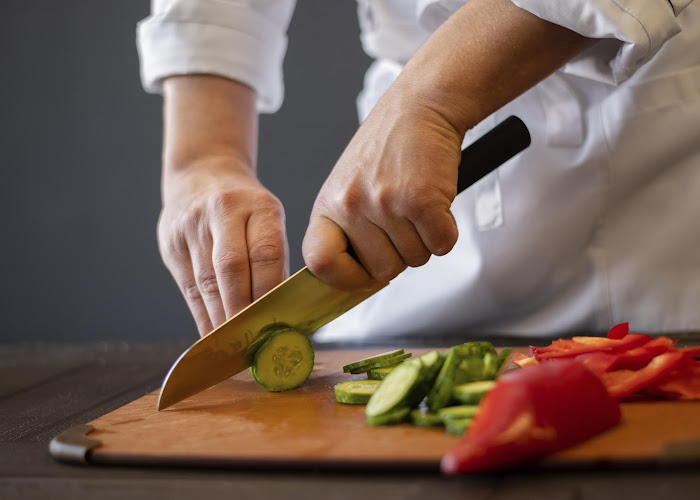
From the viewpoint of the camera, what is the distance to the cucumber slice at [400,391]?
0.91m

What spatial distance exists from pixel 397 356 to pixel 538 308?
58 centimetres

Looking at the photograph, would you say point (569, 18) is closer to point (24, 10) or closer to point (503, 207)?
point (503, 207)

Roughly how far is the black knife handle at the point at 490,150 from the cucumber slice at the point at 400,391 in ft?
1.28

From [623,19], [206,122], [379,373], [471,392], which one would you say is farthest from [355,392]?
[206,122]

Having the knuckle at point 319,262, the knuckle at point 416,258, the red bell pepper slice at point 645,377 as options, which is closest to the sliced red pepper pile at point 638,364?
the red bell pepper slice at point 645,377

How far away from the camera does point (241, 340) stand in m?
1.17

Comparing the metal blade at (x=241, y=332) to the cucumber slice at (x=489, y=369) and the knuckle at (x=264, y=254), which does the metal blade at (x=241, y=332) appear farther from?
the cucumber slice at (x=489, y=369)

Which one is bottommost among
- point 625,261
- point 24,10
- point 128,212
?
point 625,261

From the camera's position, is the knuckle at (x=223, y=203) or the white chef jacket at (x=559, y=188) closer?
the knuckle at (x=223, y=203)

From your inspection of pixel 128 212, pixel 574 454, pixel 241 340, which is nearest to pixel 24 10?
pixel 128 212

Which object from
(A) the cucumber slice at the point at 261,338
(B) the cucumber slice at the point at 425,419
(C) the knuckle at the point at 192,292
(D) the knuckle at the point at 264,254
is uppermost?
(D) the knuckle at the point at 264,254

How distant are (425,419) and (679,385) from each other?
0.32 meters

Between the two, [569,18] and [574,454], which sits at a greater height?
[569,18]

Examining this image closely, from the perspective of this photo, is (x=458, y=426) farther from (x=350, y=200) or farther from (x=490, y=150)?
(x=490, y=150)
